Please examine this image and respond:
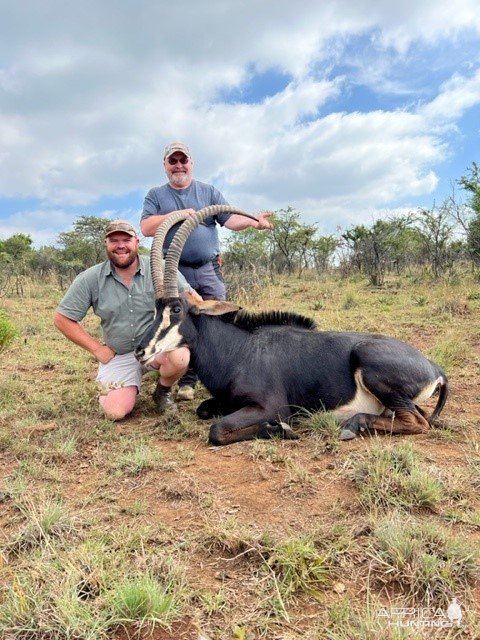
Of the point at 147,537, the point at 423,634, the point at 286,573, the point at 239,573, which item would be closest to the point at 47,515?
the point at 147,537

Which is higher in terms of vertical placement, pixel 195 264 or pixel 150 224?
pixel 150 224

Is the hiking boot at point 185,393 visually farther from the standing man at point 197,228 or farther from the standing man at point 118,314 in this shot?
the standing man at point 118,314

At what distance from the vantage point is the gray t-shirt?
636cm

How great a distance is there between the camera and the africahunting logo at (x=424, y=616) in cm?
225

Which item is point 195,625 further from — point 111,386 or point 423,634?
point 111,386

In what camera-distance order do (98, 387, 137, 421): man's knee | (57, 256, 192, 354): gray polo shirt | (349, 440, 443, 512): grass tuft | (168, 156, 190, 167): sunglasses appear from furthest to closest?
(168, 156, 190, 167): sunglasses
(57, 256, 192, 354): gray polo shirt
(98, 387, 137, 421): man's knee
(349, 440, 443, 512): grass tuft

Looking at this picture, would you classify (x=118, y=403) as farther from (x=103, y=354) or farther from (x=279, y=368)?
(x=279, y=368)

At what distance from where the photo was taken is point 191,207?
6504 mm

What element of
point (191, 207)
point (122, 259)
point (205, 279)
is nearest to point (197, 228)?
point (191, 207)

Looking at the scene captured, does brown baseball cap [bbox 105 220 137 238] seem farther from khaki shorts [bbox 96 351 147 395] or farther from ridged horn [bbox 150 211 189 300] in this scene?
khaki shorts [bbox 96 351 147 395]

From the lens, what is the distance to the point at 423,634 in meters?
2.18

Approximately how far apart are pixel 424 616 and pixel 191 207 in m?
5.22

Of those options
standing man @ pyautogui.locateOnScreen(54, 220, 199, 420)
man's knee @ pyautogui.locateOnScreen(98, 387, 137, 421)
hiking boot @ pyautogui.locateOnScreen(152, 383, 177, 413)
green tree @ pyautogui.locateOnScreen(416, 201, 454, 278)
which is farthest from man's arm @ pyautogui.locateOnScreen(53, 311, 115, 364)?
green tree @ pyautogui.locateOnScreen(416, 201, 454, 278)

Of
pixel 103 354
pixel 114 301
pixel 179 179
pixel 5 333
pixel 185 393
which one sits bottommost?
pixel 185 393
